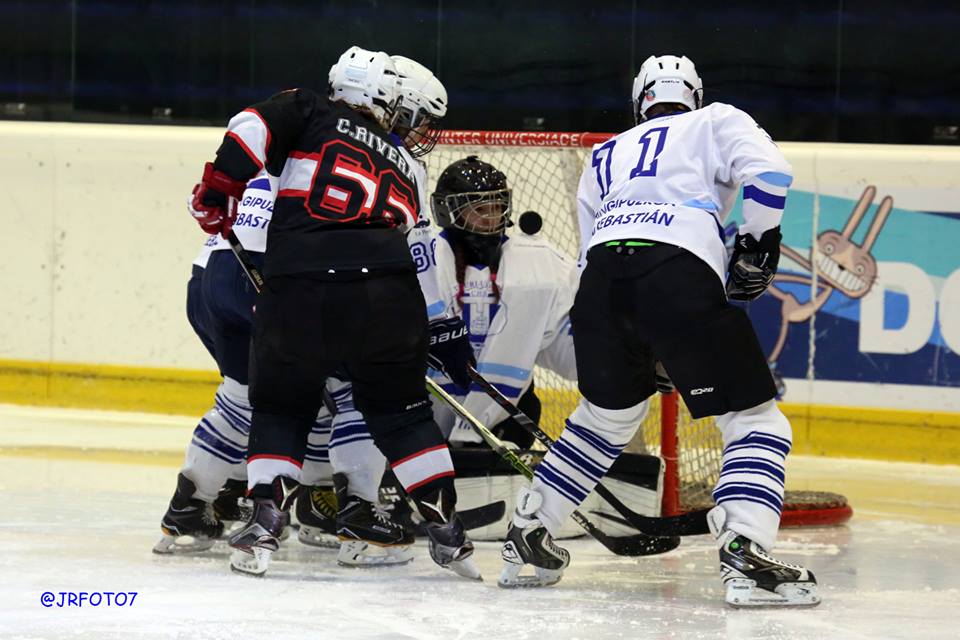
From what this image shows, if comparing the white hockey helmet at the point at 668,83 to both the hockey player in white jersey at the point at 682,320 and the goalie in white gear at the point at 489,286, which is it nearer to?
the hockey player in white jersey at the point at 682,320

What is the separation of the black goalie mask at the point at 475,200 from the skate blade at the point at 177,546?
1042 millimetres

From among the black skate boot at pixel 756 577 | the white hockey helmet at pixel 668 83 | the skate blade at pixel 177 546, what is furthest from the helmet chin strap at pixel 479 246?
the black skate boot at pixel 756 577

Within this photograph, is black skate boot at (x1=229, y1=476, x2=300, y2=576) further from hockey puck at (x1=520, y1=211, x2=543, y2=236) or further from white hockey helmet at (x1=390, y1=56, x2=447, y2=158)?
hockey puck at (x1=520, y1=211, x2=543, y2=236)

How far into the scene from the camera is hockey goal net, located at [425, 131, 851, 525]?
13.5 ft

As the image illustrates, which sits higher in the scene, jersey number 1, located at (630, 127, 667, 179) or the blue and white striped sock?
jersey number 1, located at (630, 127, 667, 179)

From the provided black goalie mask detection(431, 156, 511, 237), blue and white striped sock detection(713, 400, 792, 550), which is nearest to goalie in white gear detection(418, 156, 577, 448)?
black goalie mask detection(431, 156, 511, 237)

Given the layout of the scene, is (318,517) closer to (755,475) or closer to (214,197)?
(214,197)

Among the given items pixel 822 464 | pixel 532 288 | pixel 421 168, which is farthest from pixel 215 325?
pixel 822 464

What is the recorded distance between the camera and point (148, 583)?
3123mm

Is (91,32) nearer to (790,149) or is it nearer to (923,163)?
(790,149)

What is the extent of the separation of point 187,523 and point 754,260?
1.39 meters

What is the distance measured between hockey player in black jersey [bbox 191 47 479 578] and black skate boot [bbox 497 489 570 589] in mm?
113

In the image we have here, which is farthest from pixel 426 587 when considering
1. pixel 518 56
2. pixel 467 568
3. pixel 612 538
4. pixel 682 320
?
pixel 518 56

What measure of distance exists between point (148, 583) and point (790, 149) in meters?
3.09
